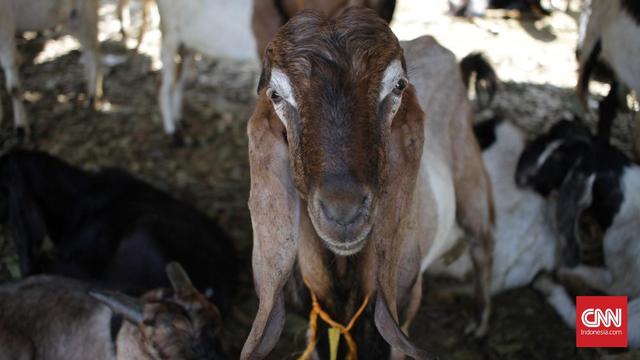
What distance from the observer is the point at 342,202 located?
1866mm

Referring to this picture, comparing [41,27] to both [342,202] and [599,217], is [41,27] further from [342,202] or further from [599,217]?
[342,202]

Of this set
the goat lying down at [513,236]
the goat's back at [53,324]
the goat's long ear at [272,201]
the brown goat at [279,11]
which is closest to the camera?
the goat's long ear at [272,201]

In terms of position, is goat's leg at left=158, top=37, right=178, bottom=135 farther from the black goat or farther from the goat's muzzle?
the black goat

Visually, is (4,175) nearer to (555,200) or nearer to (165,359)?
(165,359)

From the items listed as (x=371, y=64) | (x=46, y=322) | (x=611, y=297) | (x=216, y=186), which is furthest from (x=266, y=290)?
(x=216, y=186)

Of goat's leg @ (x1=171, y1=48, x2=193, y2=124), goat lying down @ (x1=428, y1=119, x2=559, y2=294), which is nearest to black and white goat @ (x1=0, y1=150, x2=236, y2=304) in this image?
goat's leg @ (x1=171, y1=48, x2=193, y2=124)

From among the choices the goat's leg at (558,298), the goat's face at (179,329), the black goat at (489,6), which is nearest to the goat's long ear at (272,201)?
the goat's face at (179,329)

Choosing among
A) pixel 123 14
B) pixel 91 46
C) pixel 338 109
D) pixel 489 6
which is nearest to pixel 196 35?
pixel 91 46

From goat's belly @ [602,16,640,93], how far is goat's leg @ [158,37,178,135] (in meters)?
3.11

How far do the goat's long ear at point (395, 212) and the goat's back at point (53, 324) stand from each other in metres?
1.49

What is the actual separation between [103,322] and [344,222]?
1.81 metres

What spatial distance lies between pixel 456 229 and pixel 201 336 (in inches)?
66.4

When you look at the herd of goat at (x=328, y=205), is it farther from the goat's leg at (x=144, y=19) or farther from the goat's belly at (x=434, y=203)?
the goat's leg at (x=144, y=19)

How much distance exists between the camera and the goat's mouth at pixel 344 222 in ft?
6.17
